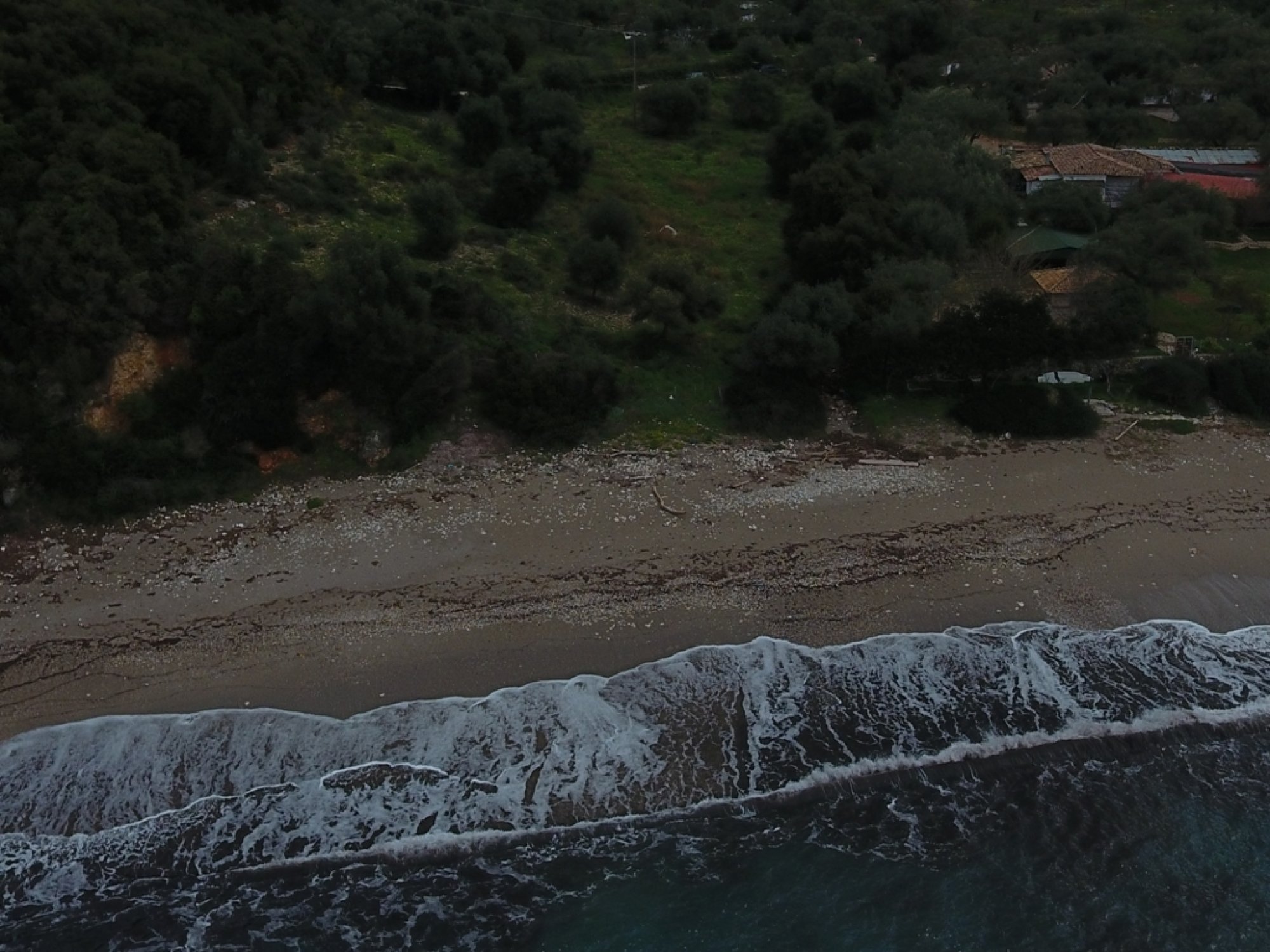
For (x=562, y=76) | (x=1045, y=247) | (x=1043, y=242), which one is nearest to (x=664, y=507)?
(x=1045, y=247)

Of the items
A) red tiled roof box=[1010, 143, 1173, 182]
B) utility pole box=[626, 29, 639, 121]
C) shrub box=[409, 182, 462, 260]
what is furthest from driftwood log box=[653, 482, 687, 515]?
utility pole box=[626, 29, 639, 121]

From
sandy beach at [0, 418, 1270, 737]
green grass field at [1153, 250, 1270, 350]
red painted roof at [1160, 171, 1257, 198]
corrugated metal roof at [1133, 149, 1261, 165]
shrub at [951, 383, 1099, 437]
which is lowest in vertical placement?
sandy beach at [0, 418, 1270, 737]

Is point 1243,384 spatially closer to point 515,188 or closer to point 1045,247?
point 1045,247

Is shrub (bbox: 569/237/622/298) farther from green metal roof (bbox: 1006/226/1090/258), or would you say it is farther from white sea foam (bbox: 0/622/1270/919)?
white sea foam (bbox: 0/622/1270/919)

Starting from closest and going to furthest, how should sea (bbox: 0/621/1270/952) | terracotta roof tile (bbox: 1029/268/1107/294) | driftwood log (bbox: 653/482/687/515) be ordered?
sea (bbox: 0/621/1270/952) → driftwood log (bbox: 653/482/687/515) → terracotta roof tile (bbox: 1029/268/1107/294)

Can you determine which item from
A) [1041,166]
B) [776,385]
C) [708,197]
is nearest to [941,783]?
[776,385]
